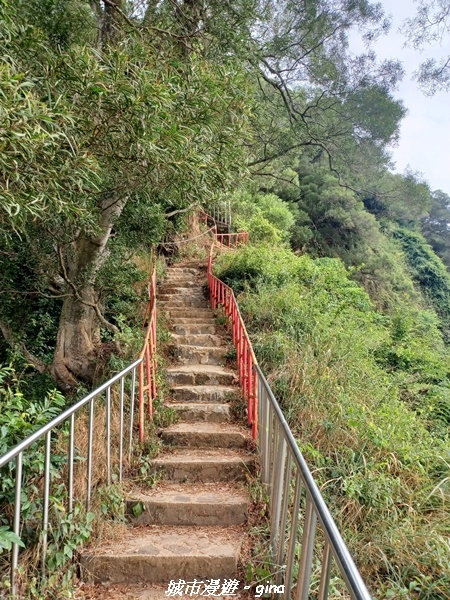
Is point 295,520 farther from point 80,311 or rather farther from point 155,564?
point 80,311

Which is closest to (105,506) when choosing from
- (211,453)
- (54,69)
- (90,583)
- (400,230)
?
(90,583)

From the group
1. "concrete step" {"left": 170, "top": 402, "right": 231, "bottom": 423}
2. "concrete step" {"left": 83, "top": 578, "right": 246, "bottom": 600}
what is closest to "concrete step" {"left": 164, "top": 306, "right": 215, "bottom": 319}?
"concrete step" {"left": 170, "top": 402, "right": 231, "bottom": 423}

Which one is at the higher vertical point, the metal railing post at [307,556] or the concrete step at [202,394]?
the concrete step at [202,394]

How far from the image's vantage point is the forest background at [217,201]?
9.07 feet

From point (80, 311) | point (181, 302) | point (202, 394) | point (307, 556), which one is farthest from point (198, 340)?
point (307, 556)

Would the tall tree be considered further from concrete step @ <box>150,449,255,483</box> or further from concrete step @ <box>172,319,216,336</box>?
concrete step @ <box>150,449,255,483</box>

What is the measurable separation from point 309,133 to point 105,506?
8.82 meters

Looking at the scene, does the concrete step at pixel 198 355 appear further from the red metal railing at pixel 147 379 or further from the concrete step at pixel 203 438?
the concrete step at pixel 203 438

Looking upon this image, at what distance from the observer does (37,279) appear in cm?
590

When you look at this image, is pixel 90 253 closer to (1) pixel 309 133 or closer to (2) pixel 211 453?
(2) pixel 211 453

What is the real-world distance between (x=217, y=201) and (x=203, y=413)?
3.45 m

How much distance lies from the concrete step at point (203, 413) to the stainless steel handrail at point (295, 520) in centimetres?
119

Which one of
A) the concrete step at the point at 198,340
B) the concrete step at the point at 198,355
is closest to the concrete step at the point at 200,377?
the concrete step at the point at 198,355

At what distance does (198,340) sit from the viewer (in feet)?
21.9
